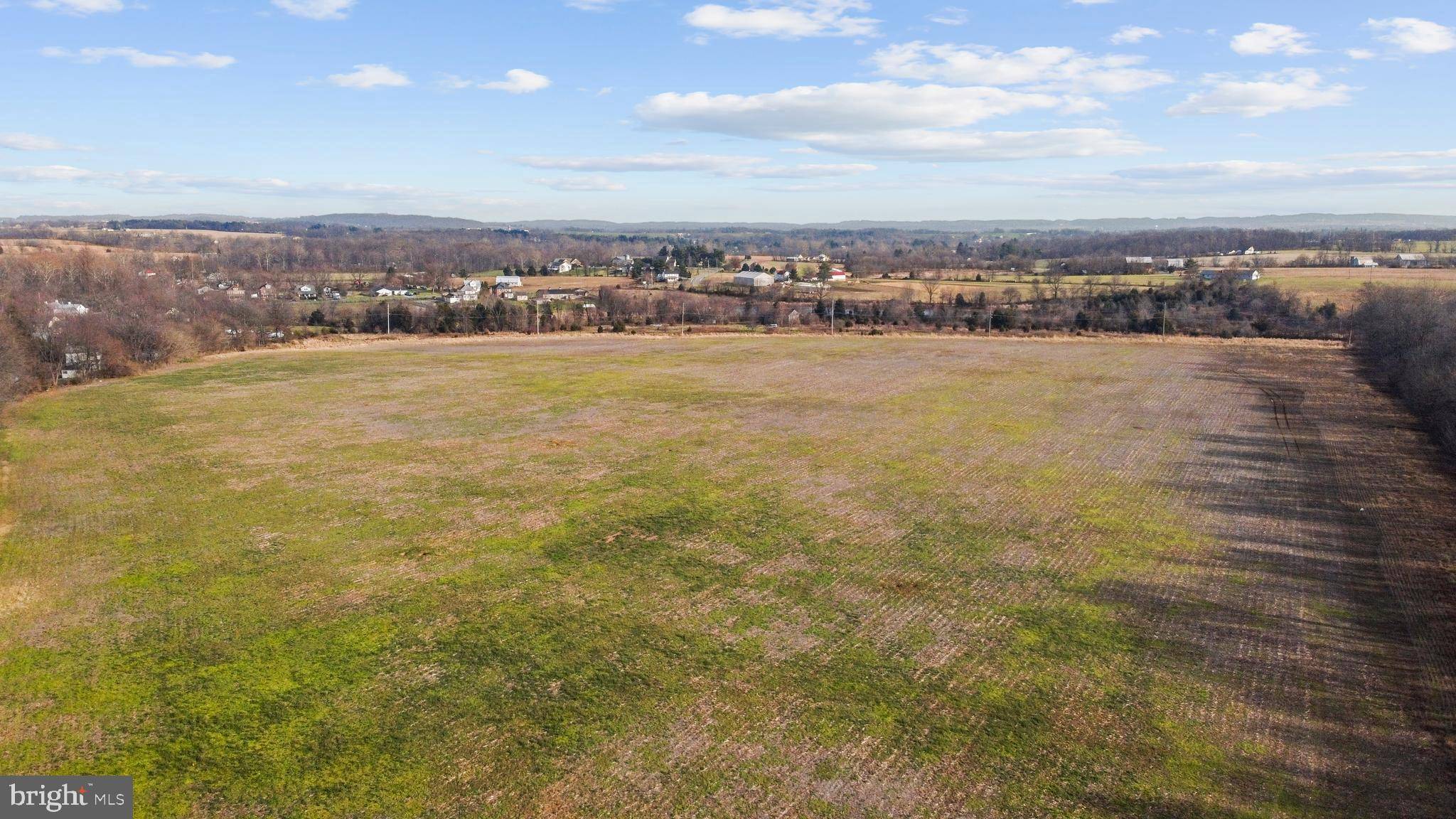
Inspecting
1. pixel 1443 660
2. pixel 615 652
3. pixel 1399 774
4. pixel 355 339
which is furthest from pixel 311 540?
pixel 355 339

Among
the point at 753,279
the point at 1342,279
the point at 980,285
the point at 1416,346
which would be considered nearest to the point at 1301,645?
the point at 1416,346

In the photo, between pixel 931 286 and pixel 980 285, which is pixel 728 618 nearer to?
pixel 931 286

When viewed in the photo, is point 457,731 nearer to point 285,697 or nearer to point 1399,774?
point 285,697

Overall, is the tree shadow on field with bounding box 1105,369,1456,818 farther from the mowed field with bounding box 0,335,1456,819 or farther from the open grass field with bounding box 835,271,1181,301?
the open grass field with bounding box 835,271,1181,301

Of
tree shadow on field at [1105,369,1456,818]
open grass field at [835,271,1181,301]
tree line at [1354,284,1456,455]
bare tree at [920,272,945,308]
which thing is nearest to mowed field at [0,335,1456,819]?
tree shadow on field at [1105,369,1456,818]

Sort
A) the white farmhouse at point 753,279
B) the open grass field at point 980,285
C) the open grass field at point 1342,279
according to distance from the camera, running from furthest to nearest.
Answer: the white farmhouse at point 753,279 → the open grass field at point 980,285 → the open grass field at point 1342,279

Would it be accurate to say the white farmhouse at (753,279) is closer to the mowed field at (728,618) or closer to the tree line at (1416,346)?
the tree line at (1416,346)

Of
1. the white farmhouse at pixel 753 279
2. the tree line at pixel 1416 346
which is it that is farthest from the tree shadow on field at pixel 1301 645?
the white farmhouse at pixel 753 279
